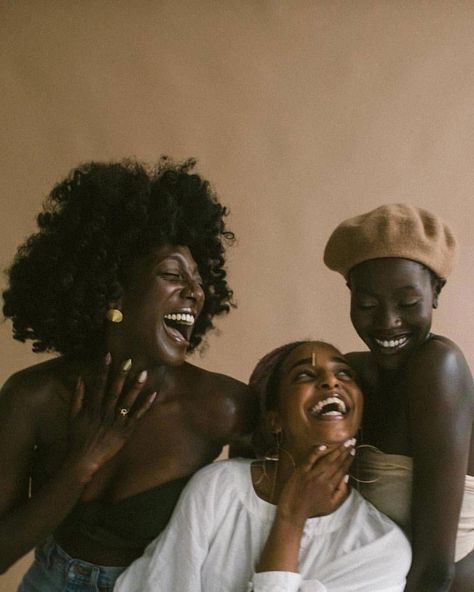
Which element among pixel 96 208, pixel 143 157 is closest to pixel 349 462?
pixel 96 208

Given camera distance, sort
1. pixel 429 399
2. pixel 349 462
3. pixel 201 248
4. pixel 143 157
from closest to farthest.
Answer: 1. pixel 429 399
2. pixel 349 462
3. pixel 201 248
4. pixel 143 157

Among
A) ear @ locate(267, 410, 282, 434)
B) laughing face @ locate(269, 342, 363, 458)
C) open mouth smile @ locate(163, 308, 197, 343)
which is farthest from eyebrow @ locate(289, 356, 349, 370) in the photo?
open mouth smile @ locate(163, 308, 197, 343)

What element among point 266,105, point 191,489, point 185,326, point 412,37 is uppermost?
point 412,37

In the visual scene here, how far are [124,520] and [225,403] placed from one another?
0.99ft

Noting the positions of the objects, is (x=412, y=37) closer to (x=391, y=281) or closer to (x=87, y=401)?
(x=391, y=281)

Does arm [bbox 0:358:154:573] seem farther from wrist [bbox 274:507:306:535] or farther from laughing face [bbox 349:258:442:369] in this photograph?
laughing face [bbox 349:258:442:369]

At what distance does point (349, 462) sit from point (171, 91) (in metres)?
1.72

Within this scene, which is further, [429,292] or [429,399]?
[429,292]

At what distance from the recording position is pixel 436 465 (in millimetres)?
1275

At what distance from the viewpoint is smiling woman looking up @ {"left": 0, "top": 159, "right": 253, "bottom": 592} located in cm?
133

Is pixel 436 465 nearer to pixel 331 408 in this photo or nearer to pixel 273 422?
pixel 331 408

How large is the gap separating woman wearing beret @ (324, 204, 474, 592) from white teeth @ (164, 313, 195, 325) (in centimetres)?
33

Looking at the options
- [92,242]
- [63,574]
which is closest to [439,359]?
[92,242]

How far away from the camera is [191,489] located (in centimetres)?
136
